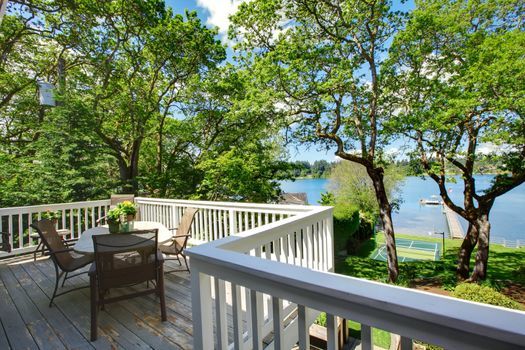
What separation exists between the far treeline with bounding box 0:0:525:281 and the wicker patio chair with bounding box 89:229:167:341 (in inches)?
253

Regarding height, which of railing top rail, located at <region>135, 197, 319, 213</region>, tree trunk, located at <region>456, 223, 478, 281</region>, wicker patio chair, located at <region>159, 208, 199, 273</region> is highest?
railing top rail, located at <region>135, 197, 319, 213</region>

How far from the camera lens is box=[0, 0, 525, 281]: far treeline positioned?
8.08m

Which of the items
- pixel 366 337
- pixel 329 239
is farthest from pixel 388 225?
pixel 366 337

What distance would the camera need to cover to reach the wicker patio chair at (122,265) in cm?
254

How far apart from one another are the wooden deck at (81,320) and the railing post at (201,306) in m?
1.03

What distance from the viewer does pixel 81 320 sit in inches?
110

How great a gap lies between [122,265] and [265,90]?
7265 mm

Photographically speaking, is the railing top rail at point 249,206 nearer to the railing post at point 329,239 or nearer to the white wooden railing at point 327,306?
the railing post at point 329,239

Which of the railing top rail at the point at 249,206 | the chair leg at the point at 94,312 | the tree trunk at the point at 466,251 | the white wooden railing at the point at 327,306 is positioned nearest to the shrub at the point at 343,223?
the tree trunk at the point at 466,251

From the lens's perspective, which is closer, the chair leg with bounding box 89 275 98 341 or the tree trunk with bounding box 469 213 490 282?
the chair leg with bounding box 89 275 98 341

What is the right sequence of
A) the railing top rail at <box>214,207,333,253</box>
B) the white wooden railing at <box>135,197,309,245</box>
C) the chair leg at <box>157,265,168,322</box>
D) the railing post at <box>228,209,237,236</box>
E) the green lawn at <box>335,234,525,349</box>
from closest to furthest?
the railing top rail at <box>214,207,333,253</box>
the chair leg at <box>157,265,168,322</box>
the white wooden railing at <box>135,197,309,245</box>
the railing post at <box>228,209,237,236</box>
the green lawn at <box>335,234,525,349</box>

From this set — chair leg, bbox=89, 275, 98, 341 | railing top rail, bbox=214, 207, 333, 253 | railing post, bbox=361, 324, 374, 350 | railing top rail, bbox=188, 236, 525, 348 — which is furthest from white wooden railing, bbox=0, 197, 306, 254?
railing post, bbox=361, 324, 374, 350

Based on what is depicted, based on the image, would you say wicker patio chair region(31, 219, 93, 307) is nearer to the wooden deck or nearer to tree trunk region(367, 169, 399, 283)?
the wooden deck

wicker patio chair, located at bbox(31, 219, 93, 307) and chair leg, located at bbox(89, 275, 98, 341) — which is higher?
wicker patio chair, located at bbox(31, 219, 93, 307)
